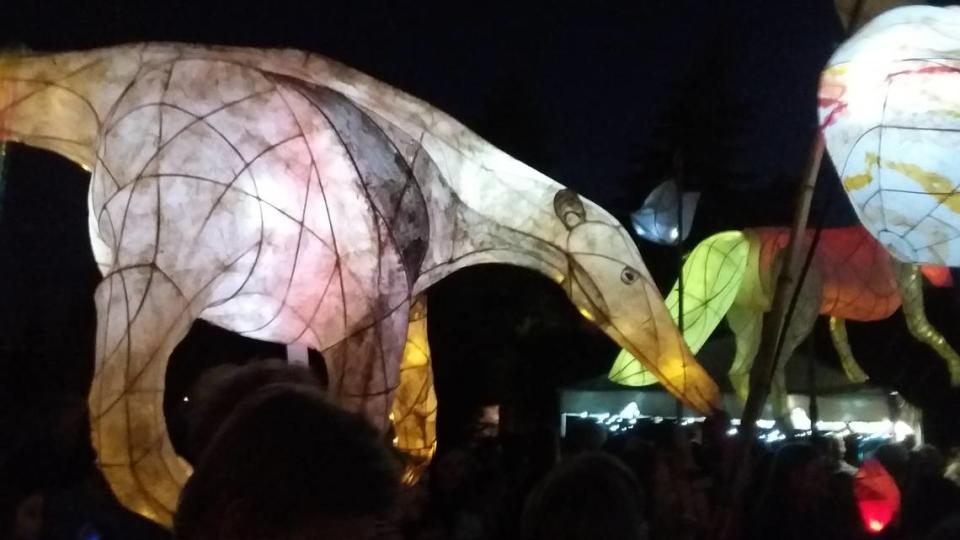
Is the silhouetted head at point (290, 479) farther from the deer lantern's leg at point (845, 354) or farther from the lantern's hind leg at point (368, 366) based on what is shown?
the deer lantern's leg at point (845, 354)

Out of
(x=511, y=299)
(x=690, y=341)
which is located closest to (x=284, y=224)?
(x=690, y=341)

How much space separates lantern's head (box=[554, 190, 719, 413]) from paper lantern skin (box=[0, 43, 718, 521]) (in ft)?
1.59

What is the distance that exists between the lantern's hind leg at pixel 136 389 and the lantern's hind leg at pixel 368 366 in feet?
1.60

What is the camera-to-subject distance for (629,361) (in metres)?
5.10

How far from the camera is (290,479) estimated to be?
1164mm

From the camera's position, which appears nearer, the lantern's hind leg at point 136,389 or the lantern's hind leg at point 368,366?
the lantern's hind leg at point 136,389

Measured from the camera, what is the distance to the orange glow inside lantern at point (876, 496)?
3969mm

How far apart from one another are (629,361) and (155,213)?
2733 mm

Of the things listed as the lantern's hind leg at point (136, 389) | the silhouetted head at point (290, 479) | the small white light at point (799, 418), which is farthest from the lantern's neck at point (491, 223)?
the small white light at point (799, 418)

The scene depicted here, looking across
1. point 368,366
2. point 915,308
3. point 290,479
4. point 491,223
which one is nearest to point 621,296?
point 491,223

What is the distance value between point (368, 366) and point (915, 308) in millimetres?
4382

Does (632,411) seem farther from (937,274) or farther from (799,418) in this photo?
(937,274)

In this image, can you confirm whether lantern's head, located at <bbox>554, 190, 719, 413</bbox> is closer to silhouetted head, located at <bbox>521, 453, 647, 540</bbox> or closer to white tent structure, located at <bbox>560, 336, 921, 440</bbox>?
silhouetted head, located at <bbox>521, 453, 647, 540</bbox>

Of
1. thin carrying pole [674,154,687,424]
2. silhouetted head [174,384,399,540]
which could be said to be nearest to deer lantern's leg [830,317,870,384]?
thin carrying pole [674,154,687,424]
